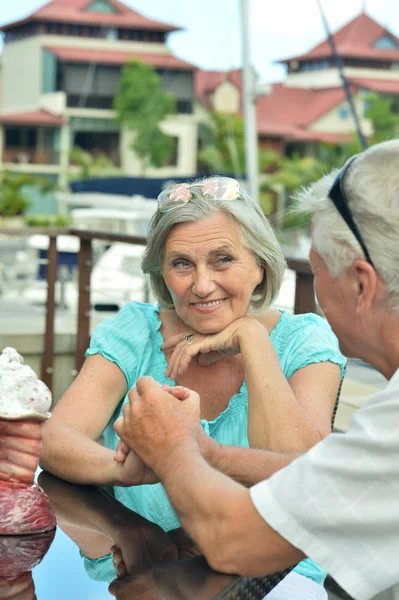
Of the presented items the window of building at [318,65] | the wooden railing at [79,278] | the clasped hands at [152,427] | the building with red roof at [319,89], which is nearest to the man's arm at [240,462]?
the clasped hands at [152,427]

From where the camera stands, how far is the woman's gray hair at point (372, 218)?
1.36 meters

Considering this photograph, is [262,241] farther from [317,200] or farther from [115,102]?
[115,102]

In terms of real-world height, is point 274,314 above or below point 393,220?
below

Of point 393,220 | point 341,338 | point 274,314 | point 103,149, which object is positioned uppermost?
point 393,220

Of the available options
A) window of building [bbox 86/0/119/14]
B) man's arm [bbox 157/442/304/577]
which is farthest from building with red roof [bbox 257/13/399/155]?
man's arm [bbox 157/442/304/577]

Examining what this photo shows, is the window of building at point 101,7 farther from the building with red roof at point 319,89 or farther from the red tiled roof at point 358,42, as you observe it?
the red tiled roof at point 358,42

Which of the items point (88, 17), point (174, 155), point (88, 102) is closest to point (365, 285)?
point (174, 155)

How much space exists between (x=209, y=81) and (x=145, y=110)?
9.78 metres

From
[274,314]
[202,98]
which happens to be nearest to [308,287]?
[274,314]

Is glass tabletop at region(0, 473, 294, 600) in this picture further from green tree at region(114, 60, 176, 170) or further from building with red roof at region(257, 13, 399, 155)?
building with red roof at region(257, 13, 399, 155)

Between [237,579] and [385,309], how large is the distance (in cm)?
44

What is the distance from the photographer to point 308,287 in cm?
321

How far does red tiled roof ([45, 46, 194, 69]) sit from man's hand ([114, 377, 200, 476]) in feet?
195

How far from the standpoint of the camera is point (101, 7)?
6694cm
